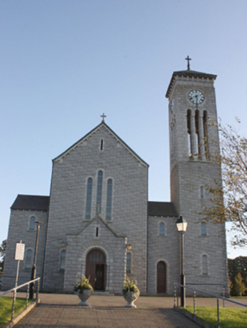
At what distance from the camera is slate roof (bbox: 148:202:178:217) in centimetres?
3152

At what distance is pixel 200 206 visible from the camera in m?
31.1

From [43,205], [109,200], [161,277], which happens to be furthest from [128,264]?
[43,205]

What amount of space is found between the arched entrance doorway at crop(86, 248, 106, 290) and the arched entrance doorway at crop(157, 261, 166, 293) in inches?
224

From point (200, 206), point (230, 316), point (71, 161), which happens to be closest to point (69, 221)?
point (71, 161)

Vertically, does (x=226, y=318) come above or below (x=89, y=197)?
below

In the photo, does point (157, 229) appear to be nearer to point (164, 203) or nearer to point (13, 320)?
point (164, 203)

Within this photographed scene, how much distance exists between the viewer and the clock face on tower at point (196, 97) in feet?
116

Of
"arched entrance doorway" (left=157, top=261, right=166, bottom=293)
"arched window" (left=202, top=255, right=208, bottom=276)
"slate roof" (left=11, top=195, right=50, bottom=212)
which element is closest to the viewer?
"arched window" (left=202, top=255, right=208, bottom=276)

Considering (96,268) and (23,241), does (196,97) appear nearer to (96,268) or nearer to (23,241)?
(96,268)

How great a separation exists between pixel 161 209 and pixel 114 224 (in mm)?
5212

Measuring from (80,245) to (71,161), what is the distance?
8233 mm

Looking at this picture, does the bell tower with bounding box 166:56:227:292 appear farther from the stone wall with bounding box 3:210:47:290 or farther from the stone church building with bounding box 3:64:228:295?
the stone wall with bounding box 3:210:47:290

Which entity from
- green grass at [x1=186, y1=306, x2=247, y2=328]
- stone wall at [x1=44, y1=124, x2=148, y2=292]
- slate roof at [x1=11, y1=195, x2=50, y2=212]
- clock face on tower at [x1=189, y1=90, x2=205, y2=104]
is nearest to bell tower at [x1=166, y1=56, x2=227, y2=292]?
clock face on tower at [x1=189, y1=90, x2=205, y2=104]

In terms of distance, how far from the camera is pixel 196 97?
35438mm
